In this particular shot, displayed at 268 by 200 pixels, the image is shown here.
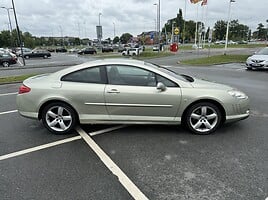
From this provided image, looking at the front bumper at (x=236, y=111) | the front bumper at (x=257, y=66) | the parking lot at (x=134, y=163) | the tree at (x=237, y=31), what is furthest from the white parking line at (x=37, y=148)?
the tree at (x=237, y=31)

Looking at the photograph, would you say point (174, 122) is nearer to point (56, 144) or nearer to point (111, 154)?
point (111, 154)

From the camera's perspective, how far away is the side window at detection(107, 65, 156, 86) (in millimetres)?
4582

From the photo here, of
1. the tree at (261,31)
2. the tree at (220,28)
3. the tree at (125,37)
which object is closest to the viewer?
the tree at (220,28)

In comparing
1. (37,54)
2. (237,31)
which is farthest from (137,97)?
(237,31)

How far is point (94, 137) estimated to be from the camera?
4.61 meters

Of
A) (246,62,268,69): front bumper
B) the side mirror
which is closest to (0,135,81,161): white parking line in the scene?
the side mirror

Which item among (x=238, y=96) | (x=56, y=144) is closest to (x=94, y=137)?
(x=56, y=144)

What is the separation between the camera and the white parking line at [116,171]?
290cm

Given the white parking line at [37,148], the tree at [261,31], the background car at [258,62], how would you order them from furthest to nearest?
1. the tree at [261,31]
2. the background car at [258,62]
3. the white parking line at [37,148]

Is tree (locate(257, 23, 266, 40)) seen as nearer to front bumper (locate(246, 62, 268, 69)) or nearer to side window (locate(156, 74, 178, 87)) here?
front bumper (locate(246, 62, 268, 69))

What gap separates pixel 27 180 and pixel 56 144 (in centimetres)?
115

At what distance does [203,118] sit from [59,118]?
2.78 metres

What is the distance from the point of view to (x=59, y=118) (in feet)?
15.5

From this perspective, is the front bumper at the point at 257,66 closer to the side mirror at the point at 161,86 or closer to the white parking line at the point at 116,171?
the side mirror at the point at 161,86
